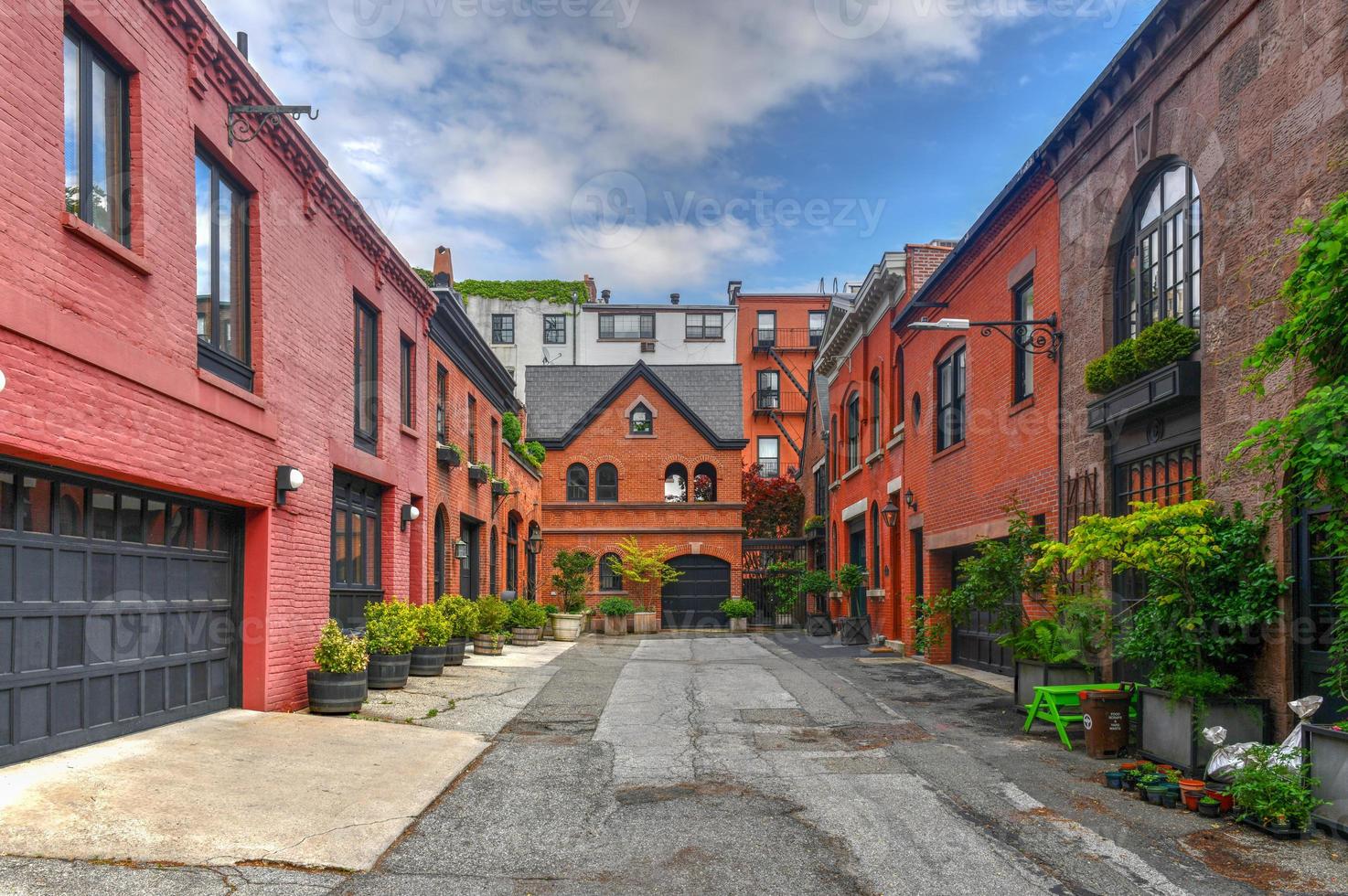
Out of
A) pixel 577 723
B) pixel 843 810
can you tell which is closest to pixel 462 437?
pixel 577 723

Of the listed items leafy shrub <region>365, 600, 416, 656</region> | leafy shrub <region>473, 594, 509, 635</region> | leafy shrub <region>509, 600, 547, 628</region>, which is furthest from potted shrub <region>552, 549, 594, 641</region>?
leafy shrub <region>365, 600, 416, 656</region>

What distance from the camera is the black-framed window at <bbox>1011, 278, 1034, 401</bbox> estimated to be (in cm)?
1553

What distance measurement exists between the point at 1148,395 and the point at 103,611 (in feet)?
32.4

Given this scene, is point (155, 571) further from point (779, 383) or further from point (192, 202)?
point (779, 383)

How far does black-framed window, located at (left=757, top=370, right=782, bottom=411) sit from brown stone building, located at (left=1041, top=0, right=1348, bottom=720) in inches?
1522

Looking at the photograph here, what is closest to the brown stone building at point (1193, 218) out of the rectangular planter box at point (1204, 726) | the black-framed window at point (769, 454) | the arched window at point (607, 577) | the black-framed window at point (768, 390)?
the rectangular planter box at point (1204, 726)

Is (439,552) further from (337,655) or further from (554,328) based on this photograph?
(554,328)

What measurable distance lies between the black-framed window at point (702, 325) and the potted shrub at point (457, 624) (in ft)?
111

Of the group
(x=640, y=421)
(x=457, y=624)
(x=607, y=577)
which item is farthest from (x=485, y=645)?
(x=640, y=421)

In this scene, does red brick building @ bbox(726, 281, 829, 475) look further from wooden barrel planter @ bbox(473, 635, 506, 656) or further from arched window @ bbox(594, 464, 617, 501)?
wooden barrel planter @ bbox(473, 635, 506, 656)

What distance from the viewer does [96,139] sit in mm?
8344

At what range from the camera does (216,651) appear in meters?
10.6

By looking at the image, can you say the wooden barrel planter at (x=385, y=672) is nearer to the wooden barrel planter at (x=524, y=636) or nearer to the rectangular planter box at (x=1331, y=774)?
the rectangular planter box at (x=1331, y=774)

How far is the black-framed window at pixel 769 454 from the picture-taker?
53.0 meters
